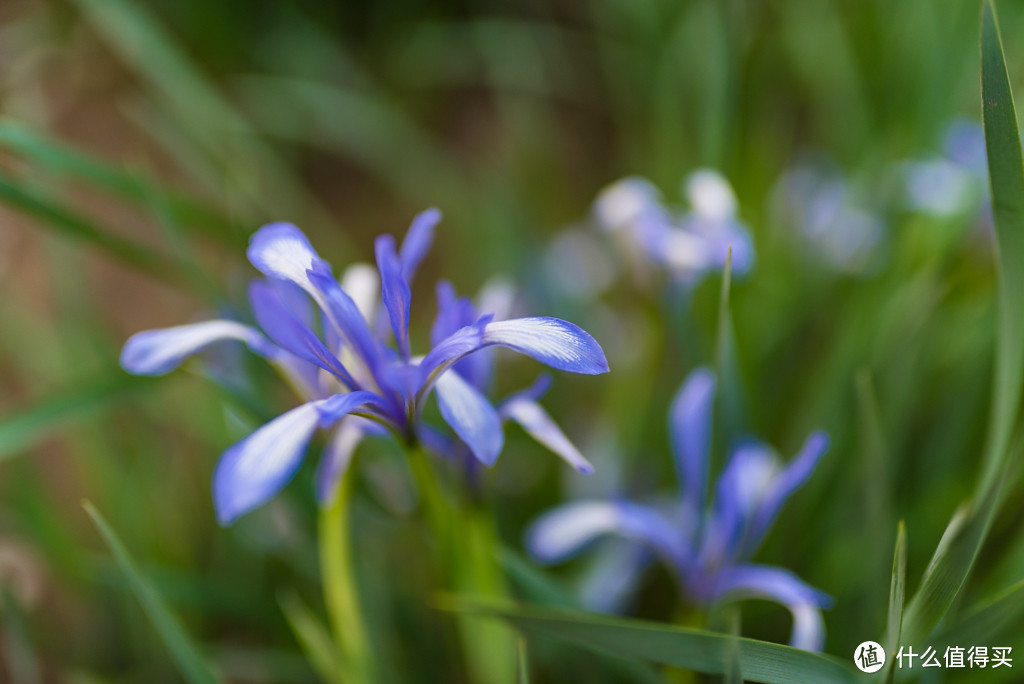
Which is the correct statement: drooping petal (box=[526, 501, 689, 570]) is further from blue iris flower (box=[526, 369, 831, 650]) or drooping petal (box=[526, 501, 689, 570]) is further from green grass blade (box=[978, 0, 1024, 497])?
green grass blade (box=[978, 0, 1024, 497])

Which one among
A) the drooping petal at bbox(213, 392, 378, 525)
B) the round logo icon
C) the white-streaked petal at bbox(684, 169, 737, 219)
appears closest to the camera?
the drooping petal at bbox(213, 392, 378, 525)

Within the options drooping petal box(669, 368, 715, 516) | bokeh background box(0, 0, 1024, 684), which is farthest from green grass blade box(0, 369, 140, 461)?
drooping petal box(669, 368, 715, 516)

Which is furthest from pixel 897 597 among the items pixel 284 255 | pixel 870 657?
pixel 284 255

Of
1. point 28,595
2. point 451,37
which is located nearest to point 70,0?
point 451,37

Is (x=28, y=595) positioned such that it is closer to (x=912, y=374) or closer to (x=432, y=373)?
(x=432, y=373)

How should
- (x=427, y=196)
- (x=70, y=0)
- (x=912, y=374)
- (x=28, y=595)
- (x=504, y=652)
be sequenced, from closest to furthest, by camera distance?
(x=504, y=652) < (x=912, y=374) < (x=28, y=595) < (x=427, y=196) < (x=70, y=0)
